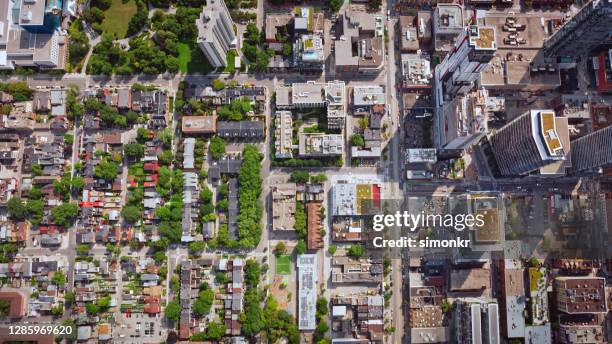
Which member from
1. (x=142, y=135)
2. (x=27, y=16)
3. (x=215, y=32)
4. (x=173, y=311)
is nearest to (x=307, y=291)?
(x=173, y=311)

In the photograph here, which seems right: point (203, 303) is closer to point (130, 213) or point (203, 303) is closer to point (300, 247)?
point (300, 247)

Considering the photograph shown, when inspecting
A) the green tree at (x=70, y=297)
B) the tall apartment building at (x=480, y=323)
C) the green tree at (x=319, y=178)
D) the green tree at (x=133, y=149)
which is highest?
the green tree at (x=133, y=149)

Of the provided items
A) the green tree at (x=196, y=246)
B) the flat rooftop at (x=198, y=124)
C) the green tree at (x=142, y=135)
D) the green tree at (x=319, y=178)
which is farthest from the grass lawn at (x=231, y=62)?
the green tree at (x=196, y=246)

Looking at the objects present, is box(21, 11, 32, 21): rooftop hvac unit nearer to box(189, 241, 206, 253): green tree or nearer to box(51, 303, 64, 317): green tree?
box(189, 241, 206, 253): green tree

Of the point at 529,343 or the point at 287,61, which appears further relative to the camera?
the point at 287,61

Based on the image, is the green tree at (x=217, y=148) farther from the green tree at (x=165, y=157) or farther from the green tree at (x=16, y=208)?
the green tree at (x=16, y=208)

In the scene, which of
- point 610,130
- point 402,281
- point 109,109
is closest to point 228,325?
point 402,281

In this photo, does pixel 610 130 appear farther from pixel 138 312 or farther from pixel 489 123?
Answer: pixel 138 312
